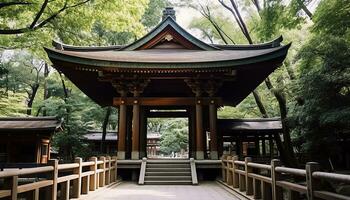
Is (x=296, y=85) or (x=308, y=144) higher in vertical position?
(x=296, y=85)

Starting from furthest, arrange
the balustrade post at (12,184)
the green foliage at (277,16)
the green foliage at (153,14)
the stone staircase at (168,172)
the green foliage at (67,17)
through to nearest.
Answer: the green foliage at (153,14) → the green foliage at (67,17) → the stone staircase at (168,172) → the green foliage at (277,16) → the balustrade post at (12,184)

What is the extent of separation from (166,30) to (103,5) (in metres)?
4.55

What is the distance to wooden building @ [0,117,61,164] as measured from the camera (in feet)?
66.9

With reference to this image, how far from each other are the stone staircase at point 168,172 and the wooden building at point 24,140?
10.6 m

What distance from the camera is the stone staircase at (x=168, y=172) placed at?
11.3 m

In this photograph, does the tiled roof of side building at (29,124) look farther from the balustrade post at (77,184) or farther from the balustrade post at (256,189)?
the balustrade post at (256,189)

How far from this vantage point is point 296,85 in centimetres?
1161

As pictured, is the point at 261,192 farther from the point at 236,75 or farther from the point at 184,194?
the point at 236,75

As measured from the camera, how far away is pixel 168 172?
12023 mm

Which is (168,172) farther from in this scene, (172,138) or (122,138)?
(172,138)

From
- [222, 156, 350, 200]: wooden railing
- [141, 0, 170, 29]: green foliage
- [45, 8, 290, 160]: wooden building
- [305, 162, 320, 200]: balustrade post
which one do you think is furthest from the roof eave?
[141, 0, 170, 29]: green foliage

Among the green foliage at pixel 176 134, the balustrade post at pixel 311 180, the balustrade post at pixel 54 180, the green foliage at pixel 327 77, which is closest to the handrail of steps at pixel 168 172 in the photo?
the green foliage at pixel 327 77

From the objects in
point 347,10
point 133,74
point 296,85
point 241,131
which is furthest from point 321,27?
point 241,131

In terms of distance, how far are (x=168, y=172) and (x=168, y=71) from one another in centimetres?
412
